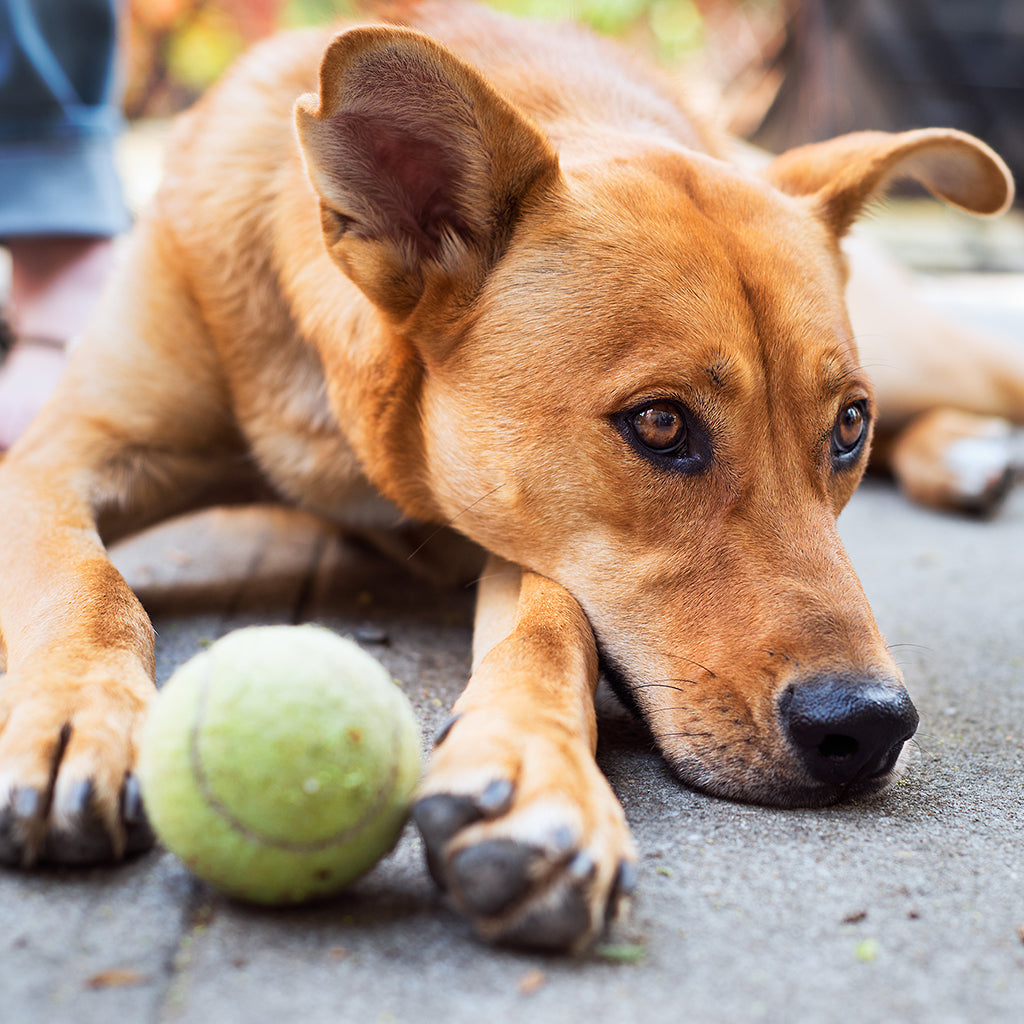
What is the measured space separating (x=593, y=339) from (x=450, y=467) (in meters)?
0.41

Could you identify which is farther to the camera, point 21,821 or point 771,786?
point 771,786

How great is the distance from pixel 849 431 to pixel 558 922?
1.22 meters

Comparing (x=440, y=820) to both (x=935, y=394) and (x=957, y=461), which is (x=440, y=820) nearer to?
(x=957, y=461)

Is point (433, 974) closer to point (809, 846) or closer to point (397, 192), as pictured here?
point (809, 846)

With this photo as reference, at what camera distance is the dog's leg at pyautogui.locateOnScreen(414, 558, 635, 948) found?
129 cm

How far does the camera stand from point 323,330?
2363mm

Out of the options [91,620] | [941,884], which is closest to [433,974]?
[941,884]

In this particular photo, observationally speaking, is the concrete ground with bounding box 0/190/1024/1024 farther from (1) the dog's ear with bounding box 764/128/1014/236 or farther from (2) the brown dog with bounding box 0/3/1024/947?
(1) the dog's ear with bounding box 764/128/1014/236

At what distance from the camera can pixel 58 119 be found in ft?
12.6

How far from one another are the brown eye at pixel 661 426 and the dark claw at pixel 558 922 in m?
0.85

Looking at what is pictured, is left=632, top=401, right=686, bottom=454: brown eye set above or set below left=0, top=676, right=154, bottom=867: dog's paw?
above

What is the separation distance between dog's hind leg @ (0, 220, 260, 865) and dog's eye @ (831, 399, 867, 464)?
1312 mm

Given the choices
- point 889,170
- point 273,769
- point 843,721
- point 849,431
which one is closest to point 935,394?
point 889,170

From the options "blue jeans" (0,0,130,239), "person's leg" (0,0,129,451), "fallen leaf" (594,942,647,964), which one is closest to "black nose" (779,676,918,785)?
"fallen leaf" (594,942,647,964)
